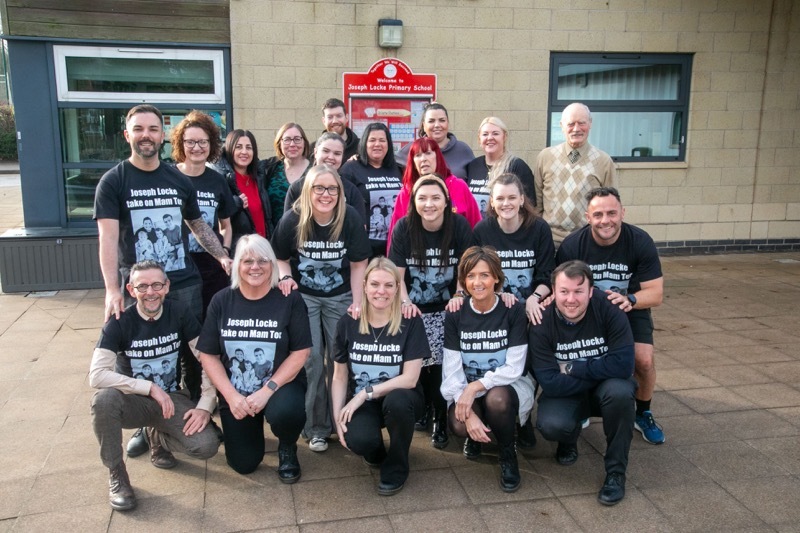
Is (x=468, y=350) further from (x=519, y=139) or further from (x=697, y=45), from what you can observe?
(x=697, y=45)

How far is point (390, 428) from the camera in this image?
349 centimetres

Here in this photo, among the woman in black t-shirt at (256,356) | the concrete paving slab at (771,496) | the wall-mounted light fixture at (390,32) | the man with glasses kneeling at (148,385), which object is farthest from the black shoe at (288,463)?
the wall-mounted light fixture at (390,32)

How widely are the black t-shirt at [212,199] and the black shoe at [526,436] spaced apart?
2.33 meters

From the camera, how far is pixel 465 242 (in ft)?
13.2

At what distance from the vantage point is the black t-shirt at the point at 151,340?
3.56m

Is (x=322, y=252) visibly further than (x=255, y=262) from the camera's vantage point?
Yes

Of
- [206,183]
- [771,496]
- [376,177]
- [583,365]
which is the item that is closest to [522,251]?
[583,365]

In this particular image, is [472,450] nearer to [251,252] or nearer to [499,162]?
[251,252]

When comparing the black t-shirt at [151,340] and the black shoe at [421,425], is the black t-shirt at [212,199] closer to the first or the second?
the black t-shirt at [151,340]

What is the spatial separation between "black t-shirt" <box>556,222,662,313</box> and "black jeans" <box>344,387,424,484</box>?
4.28 ft

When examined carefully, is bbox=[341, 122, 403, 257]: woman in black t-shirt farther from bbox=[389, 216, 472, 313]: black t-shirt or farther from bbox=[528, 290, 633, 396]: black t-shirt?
bbox=[528, 290, 633, 396]: black t-shirt

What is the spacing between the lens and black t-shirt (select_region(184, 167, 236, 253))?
4.43 m

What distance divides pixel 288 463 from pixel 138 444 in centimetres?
93

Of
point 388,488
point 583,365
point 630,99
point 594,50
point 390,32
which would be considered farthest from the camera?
point 630,99
